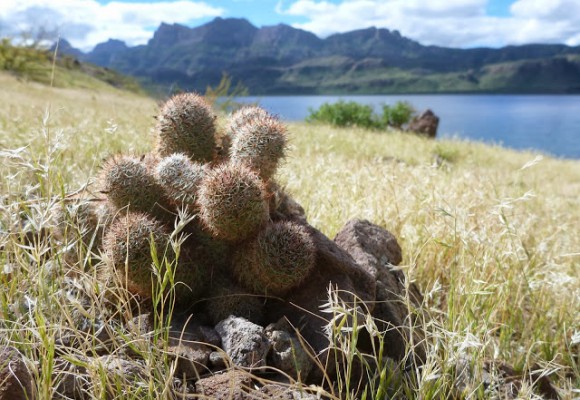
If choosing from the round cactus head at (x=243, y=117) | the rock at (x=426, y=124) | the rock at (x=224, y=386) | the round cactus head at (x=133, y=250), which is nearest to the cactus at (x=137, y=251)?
the round cactus head at (x=133, y=250)

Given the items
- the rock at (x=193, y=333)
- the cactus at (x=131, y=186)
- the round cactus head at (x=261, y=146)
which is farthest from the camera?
the round cactus head at (x=261, y=146)

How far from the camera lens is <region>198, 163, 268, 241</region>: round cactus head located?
226cm

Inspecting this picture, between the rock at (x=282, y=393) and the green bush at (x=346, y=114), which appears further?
the green bush at (x=346, y=114)

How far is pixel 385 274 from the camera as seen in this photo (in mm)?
2881

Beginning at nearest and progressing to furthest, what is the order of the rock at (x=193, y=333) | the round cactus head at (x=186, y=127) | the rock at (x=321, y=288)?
the rock at (x=193, y=333) → the rock at (x=321, y=288) → the round cactus head at (x=186, y=127)

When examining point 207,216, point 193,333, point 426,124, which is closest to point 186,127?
point 207,216

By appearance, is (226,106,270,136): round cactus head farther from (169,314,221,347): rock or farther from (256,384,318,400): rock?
(256,384,318,400): rock

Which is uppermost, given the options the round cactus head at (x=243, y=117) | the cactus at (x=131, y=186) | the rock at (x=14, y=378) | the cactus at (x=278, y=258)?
the round cactus head at (x=243, y=117)

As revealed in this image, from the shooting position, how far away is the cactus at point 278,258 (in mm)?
2297

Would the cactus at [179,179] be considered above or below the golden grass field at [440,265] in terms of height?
above

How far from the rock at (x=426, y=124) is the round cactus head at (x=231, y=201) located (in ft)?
64.6

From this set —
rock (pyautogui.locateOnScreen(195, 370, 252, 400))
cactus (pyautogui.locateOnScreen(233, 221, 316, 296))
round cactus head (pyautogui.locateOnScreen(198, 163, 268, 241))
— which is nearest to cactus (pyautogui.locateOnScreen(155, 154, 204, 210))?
round cactus head (pyautogui.locateOnScreen(198, 163, 268, 241))

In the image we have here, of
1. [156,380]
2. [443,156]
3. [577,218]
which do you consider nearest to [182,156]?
[156,380]

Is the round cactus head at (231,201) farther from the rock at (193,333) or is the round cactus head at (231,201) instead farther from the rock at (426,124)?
the rock at (426,124)
